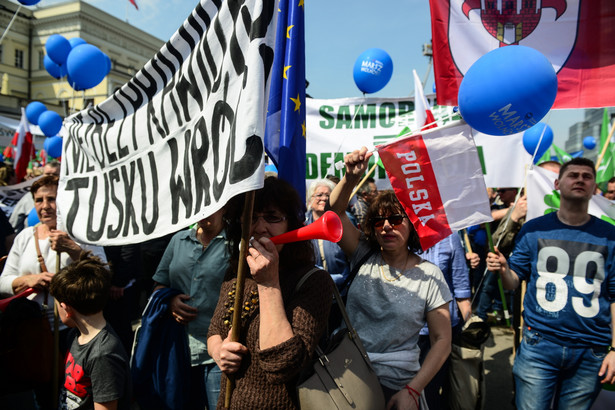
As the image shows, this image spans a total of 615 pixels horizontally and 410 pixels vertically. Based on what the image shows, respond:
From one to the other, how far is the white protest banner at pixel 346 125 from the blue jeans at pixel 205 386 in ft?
Result: 12.2

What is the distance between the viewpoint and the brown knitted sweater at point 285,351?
4.71 feet

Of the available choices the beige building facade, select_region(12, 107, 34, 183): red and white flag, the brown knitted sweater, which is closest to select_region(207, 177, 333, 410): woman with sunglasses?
the brown knitted sweater

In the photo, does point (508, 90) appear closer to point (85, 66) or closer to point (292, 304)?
point (292, 304)

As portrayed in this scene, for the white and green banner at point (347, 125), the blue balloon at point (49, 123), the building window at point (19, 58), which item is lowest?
the white and green banner at point (347, 125)

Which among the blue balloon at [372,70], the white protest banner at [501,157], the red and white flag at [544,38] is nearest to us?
the red and white flag at [544,38]

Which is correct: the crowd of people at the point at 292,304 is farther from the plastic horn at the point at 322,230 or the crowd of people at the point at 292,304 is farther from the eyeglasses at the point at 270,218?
the plastic horn at the point at 322,230

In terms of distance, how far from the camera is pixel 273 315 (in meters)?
1.47

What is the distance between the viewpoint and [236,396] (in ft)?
5.17

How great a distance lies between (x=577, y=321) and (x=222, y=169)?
2322 mm

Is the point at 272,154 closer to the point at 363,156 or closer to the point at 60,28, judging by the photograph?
the point at 363,156

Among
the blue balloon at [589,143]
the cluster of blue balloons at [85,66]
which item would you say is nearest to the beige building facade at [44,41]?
the cluster of blue balloons at [85,66]

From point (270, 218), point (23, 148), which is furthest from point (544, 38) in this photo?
point (23, 148)

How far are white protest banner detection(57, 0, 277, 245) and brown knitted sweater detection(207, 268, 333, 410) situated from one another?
44 centimetres

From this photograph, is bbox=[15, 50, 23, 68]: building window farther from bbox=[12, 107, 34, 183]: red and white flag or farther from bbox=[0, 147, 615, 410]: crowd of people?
bbox=[0, 147, 615, 410]: crowd of people
